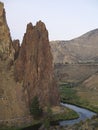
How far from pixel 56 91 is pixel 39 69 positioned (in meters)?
16.5

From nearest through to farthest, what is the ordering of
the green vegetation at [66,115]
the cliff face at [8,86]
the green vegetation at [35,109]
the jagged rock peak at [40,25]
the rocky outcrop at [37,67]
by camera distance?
1. the cliff face at [8,86]
2. the green vegetation at [35,109]
3. the green vegetation at [66,115]
4. the rocky outcrop at [37,67]
5. the jagged rock peak at [40,25]

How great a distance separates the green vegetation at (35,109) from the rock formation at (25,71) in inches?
90.9

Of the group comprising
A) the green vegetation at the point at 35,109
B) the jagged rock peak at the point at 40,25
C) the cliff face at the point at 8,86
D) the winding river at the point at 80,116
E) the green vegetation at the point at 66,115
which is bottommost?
the winding river at the point at 80,116

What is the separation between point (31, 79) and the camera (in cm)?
14388

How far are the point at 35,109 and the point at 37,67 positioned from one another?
2329cm

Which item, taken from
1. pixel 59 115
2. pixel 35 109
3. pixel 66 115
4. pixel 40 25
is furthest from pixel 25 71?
pixel 66 115

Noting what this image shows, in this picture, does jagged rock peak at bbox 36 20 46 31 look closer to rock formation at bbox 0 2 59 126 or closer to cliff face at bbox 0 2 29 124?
rock formation at bbox 0 2 59 126

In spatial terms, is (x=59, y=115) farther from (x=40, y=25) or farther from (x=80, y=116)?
(x=40, y=25)

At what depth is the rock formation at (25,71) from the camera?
13301 centimetres

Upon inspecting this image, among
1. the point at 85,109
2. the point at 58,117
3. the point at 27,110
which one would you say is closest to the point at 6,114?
the point at 27,110

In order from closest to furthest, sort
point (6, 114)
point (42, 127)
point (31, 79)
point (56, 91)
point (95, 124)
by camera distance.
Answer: point (95, 124), point (42, 127), point (6, 114), point (31, 79), point (56, 91)

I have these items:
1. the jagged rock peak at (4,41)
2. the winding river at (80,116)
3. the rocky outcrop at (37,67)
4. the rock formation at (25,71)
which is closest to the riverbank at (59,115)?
the winding river at (80,116)

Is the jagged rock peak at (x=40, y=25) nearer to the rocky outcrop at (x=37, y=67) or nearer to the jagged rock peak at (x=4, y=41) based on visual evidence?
the rocky outcrop at (x=37, y=67)

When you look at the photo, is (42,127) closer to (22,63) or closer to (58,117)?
(58,117)
